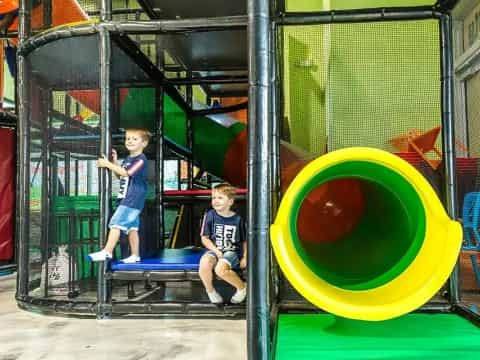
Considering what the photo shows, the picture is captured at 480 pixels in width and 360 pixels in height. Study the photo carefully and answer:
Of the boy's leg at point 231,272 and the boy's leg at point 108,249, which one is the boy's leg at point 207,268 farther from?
the boy's leg at point 108,249

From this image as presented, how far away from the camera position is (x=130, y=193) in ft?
11.1

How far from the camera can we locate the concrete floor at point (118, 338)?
7.97 feet

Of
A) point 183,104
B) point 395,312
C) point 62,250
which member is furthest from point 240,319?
point 183,104

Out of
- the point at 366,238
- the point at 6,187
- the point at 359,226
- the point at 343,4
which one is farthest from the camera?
the point at 343,4

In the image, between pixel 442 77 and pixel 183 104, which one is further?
pixel 183 104

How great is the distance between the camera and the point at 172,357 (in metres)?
2.36

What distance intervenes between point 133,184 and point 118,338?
1133 millimetres

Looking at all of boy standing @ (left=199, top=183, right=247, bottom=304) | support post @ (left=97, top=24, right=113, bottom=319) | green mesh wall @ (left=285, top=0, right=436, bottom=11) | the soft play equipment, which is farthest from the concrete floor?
green mesh wall @ (left=285, top=0, right=436, bottom=11)

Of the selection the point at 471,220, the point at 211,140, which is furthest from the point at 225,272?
the point at 211,140

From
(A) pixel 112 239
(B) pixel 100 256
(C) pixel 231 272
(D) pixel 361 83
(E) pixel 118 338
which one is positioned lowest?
(E) pixel 118 338

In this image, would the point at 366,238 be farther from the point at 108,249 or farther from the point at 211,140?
the point at 211,140

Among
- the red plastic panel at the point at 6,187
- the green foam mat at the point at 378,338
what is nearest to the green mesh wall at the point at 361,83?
the green foam mat at the point at 378,338

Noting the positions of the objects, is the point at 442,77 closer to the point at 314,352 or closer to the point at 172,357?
the point at 314,352

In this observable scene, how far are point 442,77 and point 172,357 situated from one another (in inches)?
97.9
